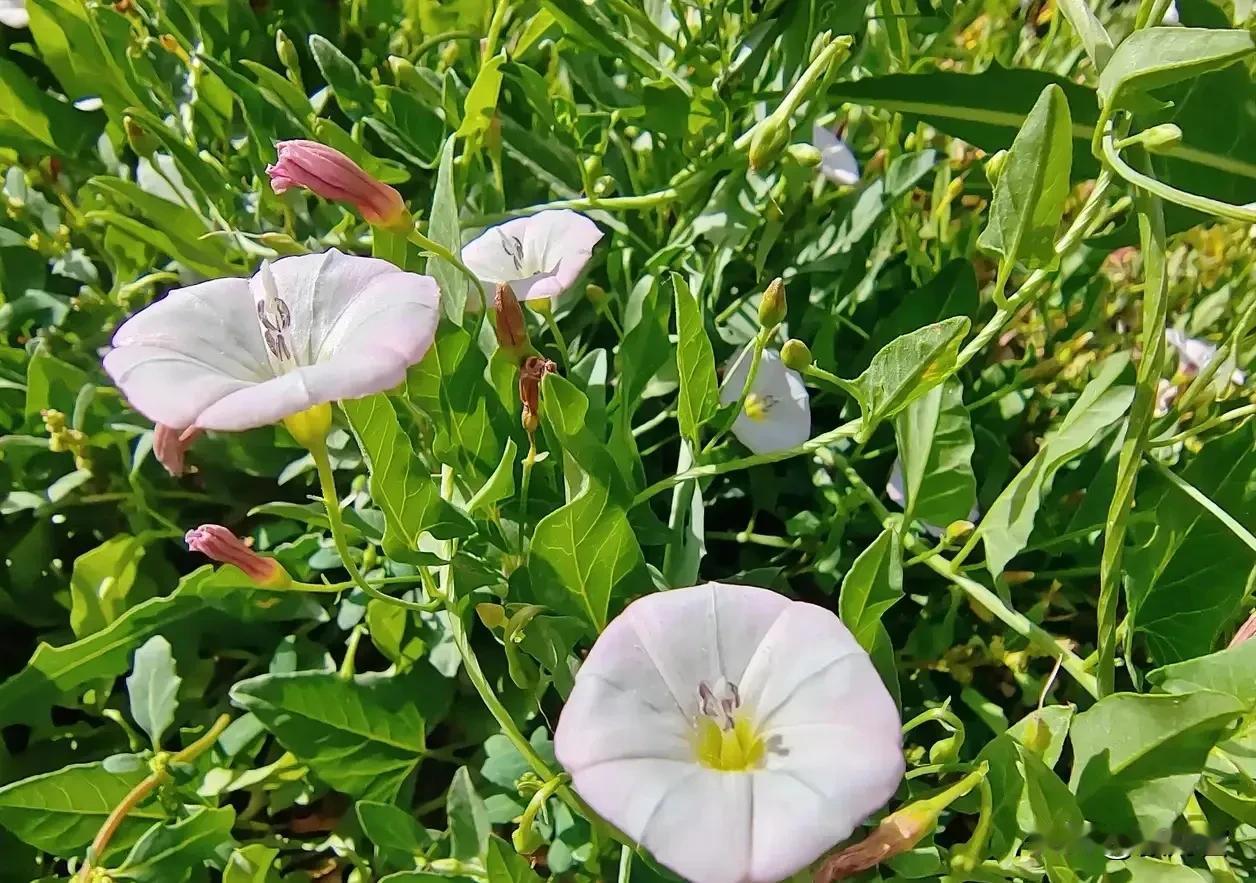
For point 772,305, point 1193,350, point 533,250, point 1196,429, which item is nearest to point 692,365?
point 772,305

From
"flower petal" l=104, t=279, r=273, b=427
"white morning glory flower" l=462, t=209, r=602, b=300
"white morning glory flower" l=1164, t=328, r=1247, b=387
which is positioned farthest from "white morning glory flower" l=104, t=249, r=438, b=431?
"white morning glory flower" l=1164, t=328, r=1247, b=387

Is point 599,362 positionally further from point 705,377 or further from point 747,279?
point 747,279

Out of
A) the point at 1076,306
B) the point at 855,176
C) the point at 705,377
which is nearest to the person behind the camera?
the point at 705,377

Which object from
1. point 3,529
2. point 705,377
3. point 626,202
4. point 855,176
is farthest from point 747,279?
point 3,529

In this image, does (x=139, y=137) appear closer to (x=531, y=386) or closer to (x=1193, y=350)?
(x=531, y=386)

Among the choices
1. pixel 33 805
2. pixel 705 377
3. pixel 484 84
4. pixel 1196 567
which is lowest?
pixel 33 805

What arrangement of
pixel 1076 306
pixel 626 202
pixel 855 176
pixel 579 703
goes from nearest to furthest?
pixel 579 703 → pixel 626 202 → pixel 855 176 → pixel 1076 306

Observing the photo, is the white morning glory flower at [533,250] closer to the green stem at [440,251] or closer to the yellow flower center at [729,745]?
the green stem at [440,251]
